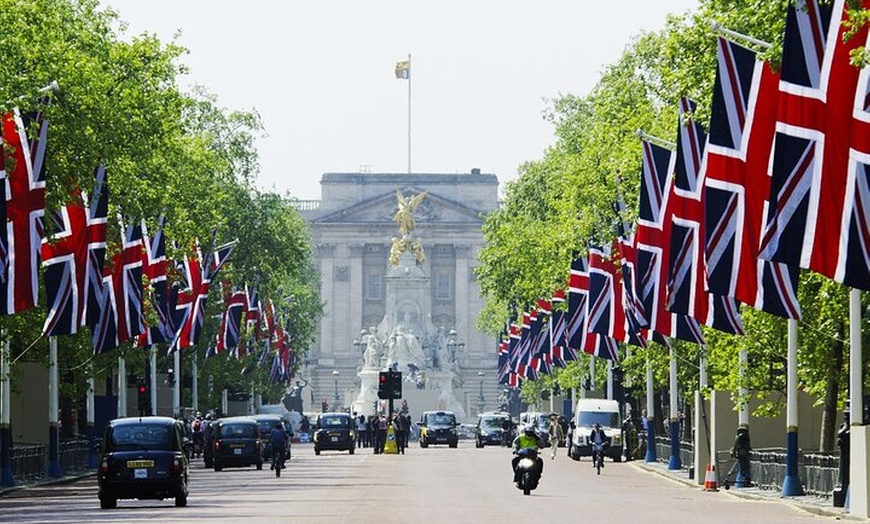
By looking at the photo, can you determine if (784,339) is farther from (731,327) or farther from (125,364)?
(125,364)

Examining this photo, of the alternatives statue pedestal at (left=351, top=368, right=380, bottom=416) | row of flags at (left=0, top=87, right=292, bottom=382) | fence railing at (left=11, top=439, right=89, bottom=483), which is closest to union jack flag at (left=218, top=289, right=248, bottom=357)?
row of flags at (left=0, top=87, right=292, bottom=382)

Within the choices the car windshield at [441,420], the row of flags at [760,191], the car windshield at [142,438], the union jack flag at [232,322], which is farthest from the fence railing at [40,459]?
the car windshield at [441,420]

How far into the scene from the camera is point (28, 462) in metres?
67.3

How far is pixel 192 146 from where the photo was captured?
3698 inches

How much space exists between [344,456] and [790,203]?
2543 inches

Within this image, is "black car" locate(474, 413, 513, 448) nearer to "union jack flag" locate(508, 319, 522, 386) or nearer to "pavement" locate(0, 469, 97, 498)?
"union jack flag" locate(508, 319, 522, 386)

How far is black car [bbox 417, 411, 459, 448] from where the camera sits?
119 m

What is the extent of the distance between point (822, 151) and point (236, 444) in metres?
46.5

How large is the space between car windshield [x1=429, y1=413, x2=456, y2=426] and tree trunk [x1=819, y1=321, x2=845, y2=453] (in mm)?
64168

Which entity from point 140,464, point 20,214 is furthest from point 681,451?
point 140,464

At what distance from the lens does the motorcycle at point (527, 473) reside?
51906 millimetres

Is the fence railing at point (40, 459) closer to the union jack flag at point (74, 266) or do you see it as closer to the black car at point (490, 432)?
the union jack flag at point (74, 266)

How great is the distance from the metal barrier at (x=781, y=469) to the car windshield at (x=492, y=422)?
58.4 m

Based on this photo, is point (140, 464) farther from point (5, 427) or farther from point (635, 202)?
point (635, 202)
